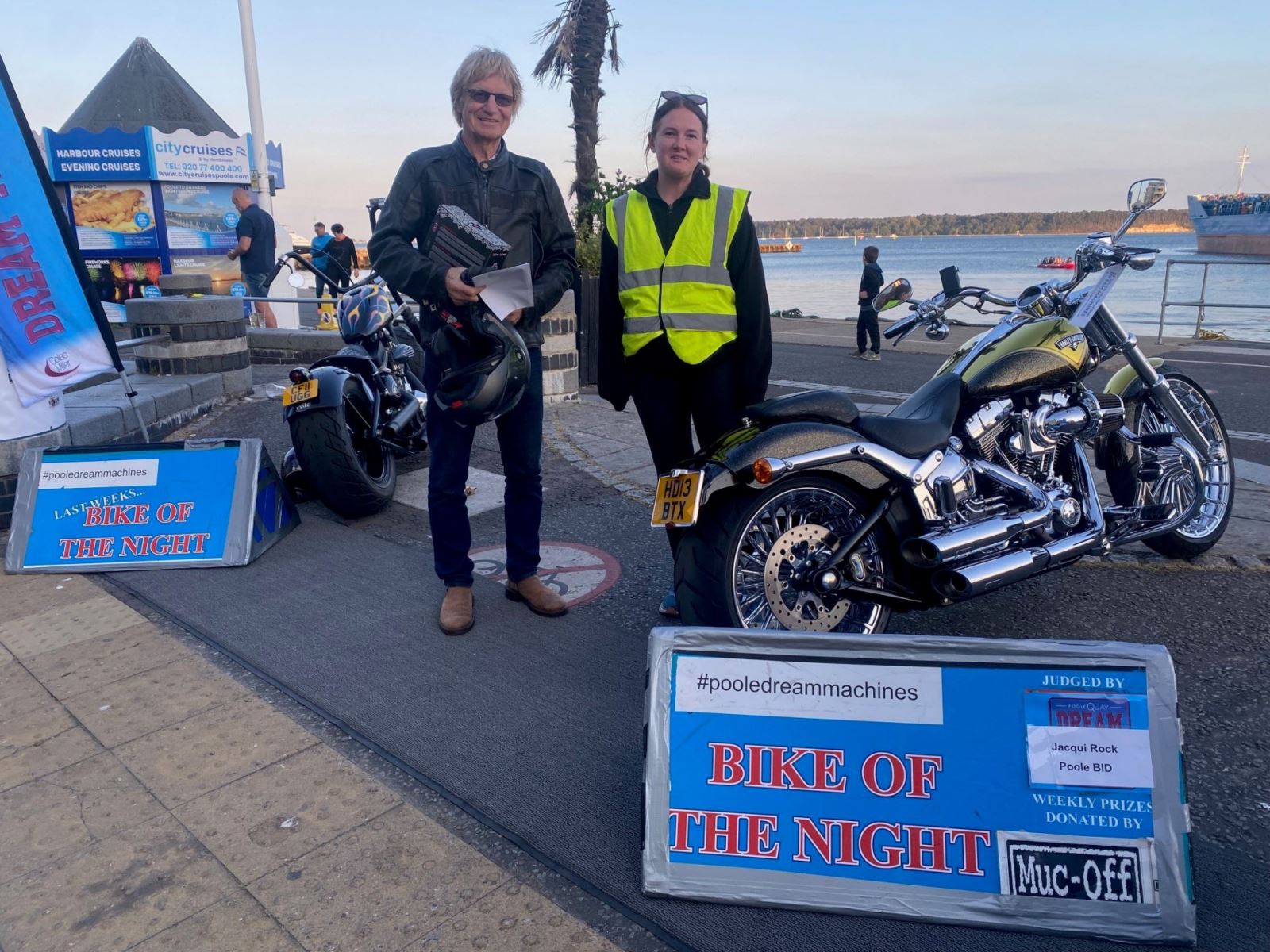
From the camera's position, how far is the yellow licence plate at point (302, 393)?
526 centimetres

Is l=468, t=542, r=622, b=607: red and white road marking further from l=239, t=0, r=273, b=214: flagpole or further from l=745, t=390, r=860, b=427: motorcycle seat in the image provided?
l=239, t=0, r=273, b=214: flagpole

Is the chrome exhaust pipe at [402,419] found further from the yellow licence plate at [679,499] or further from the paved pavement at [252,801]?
the yellow licence plate at [679,499]

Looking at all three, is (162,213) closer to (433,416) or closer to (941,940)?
(433,416)

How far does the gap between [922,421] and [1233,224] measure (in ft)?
210

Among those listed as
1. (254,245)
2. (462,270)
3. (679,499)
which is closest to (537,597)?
(679,499)

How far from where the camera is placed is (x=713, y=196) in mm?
3590

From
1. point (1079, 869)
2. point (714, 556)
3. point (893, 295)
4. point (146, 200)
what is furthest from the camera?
point (146, 200)

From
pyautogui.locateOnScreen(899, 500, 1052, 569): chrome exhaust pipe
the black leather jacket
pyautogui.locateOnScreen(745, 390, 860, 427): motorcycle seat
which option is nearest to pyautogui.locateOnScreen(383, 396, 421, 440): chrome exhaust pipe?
the black leather jacket

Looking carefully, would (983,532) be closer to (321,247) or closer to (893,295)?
(893,295)

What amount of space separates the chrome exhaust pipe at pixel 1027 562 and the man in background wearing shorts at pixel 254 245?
432 inches

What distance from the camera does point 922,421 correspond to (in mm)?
3484

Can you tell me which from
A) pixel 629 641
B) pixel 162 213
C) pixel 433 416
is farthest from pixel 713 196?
Result: pixel 162 213

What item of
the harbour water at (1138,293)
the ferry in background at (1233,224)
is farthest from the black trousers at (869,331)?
the ferry in background at (1233,224)

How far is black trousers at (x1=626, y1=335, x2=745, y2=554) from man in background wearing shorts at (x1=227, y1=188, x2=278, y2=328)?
32.4 feet
